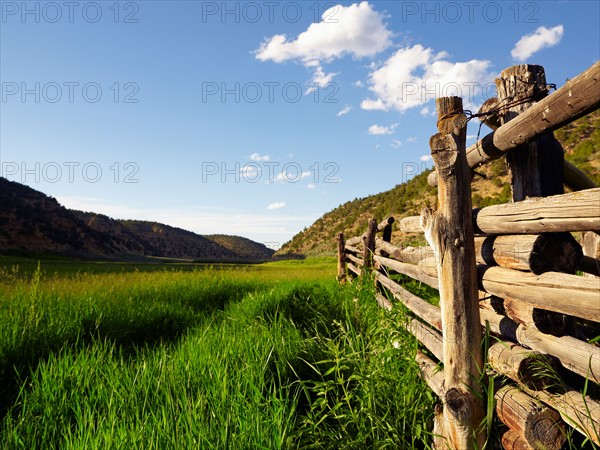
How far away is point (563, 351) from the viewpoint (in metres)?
2.09

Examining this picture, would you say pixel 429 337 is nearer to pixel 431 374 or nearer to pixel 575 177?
pixel 431 374

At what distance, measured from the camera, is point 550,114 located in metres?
2.07

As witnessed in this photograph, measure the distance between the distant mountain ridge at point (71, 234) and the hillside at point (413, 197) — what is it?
12.5m

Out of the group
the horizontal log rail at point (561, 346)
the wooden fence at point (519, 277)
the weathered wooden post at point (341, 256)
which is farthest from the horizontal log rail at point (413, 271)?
the weathered wooden post at point (341, 256)

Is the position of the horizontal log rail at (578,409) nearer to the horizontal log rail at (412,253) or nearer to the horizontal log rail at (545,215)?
the horizontal log rail at (545,215)

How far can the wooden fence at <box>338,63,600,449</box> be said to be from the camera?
6.32ft

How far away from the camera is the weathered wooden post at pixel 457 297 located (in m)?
2.48

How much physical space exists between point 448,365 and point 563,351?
28.2 inches

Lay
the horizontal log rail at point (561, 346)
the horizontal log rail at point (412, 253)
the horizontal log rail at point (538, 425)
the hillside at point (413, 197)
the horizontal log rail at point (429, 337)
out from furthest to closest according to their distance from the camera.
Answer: the hillside at point (413, 197) < the horizontal log rail at point (412, 253) < the horizontal log rail at point (429, 337) < the horizontal log rail at point (538, 425) < the horizontal log rail at point (561, 346)

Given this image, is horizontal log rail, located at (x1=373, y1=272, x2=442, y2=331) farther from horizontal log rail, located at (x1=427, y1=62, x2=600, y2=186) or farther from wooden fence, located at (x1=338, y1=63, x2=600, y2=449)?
horizontal log rail, located at (x1=427, y1=62, x2=600, y2=186)

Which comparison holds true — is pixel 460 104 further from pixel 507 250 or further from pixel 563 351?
pixel 563 351

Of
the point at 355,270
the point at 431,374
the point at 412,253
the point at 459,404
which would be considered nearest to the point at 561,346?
the point at 459,404

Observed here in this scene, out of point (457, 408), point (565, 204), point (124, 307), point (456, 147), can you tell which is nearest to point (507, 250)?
point (565, 204)

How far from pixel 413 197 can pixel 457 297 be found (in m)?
46.1
